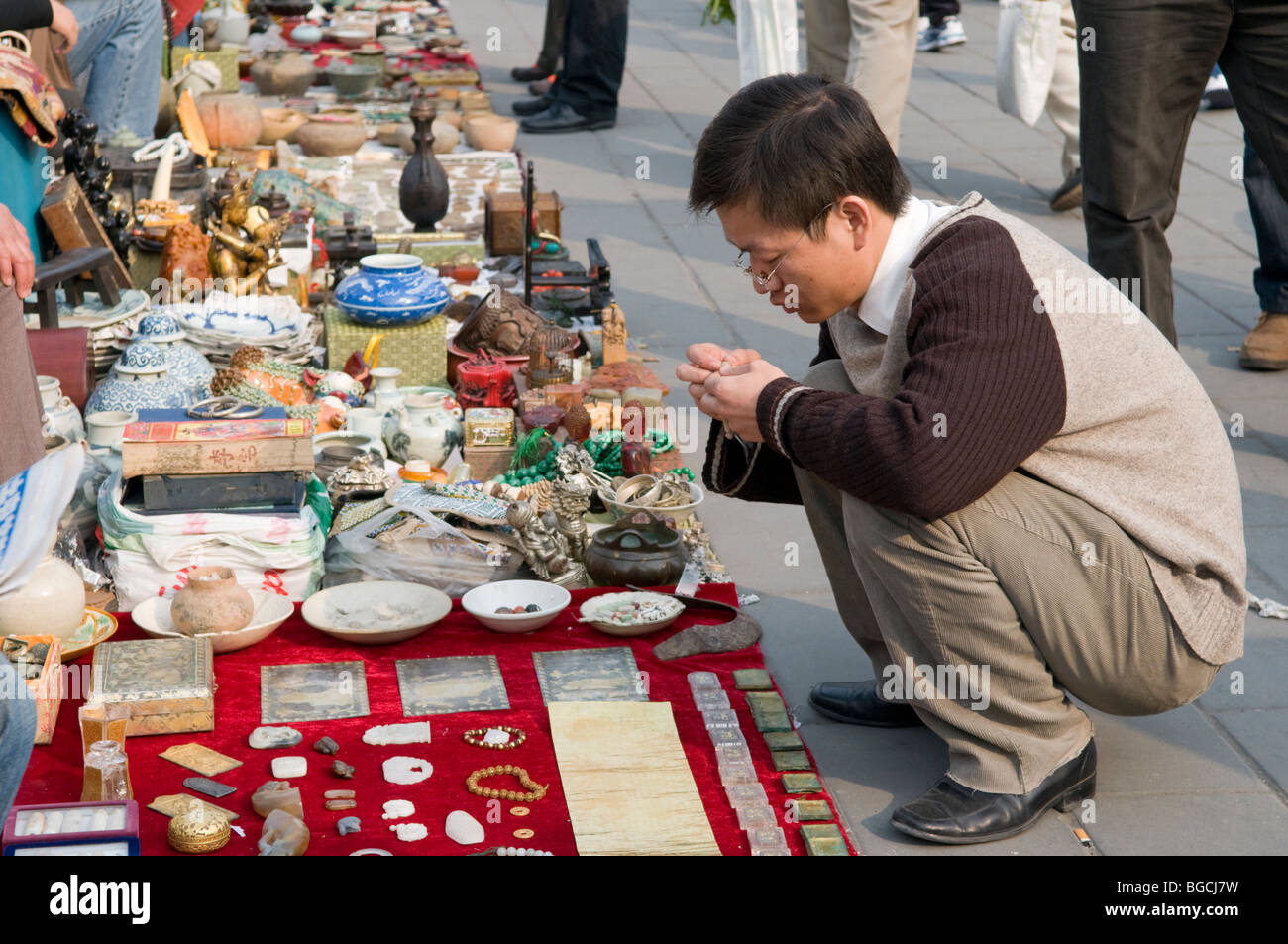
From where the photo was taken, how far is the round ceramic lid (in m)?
4.35

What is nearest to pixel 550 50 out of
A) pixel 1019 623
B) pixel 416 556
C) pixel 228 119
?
pixel 228 119

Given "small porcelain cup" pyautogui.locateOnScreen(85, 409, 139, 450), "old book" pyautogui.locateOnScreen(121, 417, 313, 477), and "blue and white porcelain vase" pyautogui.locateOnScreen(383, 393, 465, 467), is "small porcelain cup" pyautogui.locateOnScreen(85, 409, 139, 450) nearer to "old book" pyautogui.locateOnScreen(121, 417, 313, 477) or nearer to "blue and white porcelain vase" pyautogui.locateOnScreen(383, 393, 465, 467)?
"old book" pyautogui.locateOnScreen(121, 417, 313, 477)

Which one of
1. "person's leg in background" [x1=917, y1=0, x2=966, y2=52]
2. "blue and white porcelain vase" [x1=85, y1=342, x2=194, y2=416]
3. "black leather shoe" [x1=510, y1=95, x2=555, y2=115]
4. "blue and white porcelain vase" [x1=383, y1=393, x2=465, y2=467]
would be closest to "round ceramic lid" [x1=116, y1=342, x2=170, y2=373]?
"blue and white porcelain vase" [x1=85, y1=342, x2=194, y2=416]

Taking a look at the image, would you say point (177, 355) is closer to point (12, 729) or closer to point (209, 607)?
point (209, 607)

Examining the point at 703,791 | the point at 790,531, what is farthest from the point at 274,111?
the point at 703,791

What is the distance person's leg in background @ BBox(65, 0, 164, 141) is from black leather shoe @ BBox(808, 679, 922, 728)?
4903mm

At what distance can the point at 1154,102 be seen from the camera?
4.15m

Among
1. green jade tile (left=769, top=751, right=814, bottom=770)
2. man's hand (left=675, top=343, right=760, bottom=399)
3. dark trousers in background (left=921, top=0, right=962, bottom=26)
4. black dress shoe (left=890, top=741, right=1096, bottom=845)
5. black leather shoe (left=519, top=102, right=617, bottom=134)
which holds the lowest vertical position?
black leather shoe (left=519, top=102, right=617, bottom=134)

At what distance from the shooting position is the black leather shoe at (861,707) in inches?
124

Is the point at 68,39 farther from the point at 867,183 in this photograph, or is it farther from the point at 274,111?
the point at 867,183

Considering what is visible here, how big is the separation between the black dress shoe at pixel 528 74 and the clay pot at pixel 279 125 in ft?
6.77

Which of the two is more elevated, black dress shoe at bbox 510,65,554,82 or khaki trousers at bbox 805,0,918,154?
khaki trousers at bbox 805,0,918,154

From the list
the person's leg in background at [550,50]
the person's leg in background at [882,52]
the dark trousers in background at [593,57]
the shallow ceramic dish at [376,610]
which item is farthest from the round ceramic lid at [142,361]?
the person's leg in background at [550,50]

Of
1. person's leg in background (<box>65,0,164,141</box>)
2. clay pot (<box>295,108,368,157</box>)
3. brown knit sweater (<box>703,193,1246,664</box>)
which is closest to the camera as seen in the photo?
brown knit sweater (<box>703,193,1246,664</box>)
